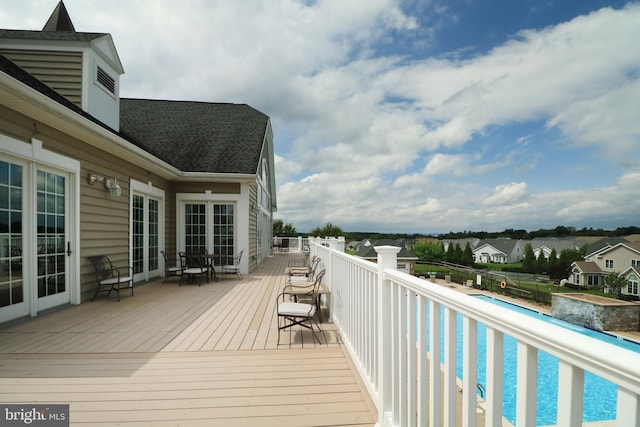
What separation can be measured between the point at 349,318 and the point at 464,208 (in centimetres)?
6106

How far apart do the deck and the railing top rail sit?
5.00 feet

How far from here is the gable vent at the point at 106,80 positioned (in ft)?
21.2

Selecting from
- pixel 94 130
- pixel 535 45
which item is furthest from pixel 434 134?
pixel 94 130

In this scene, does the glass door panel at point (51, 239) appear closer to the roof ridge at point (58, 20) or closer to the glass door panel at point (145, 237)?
the glass door panel at point (145, 237)

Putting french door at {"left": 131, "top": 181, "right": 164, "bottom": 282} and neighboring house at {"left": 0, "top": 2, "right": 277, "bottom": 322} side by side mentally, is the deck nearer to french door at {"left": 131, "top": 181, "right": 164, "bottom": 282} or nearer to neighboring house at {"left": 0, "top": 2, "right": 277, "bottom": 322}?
neighboring house at {"left": 0, "top": 2, "right": 277, "bottom": 322}

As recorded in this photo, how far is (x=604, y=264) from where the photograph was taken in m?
37.1

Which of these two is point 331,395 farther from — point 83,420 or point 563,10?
point 563,10

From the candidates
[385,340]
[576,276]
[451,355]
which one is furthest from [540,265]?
[451,355]

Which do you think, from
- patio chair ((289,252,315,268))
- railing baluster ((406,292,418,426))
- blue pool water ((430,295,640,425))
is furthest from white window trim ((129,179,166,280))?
blue pool water ((430,295,640,425))

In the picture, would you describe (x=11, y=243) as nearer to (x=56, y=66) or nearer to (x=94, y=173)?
(x=94, y=173)

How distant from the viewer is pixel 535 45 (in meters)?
12.8

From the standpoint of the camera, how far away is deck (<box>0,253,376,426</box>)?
6.98 ft

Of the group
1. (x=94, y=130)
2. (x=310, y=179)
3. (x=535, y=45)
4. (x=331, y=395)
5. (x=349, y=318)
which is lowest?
(x=331, y=395)

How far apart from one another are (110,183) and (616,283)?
4246cm
